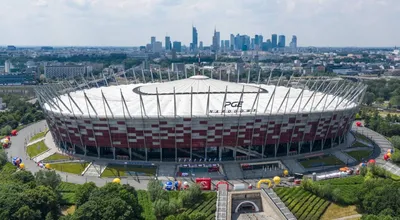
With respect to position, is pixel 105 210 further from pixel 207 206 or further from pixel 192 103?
pixel 192 103

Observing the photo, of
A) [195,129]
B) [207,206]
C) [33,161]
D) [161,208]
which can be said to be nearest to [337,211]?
[207,206]

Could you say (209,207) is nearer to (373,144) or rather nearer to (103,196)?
(103,196)

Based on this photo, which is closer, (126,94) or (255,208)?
(255,208)

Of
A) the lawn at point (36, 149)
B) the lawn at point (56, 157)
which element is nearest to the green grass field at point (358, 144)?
the lawn at point (56, 157)

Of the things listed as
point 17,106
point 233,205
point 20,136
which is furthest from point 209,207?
point 17,106

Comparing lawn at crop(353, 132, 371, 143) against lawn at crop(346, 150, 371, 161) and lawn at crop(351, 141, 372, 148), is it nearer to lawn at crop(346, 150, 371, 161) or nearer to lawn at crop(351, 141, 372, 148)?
lawn at crop(351, 141, 372, 148)

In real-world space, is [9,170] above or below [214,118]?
below
